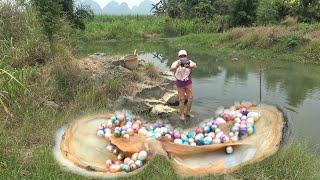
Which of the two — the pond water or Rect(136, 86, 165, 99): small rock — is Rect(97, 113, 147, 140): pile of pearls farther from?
the pond water

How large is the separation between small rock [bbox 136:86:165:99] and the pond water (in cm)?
84

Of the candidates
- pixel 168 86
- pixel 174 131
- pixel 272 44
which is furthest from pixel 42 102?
pixel 272 44

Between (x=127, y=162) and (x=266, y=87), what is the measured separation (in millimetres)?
6903

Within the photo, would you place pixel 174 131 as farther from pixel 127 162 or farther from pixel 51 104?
pixel 51 104

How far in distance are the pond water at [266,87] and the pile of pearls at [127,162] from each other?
3.00 metres

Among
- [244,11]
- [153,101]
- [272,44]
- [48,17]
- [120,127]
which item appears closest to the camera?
[120,127]

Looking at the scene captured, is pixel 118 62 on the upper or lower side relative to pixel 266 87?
upper

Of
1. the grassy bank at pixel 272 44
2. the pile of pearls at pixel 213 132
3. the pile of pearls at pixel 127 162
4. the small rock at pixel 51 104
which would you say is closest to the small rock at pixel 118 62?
the small rock at pixel 51 104

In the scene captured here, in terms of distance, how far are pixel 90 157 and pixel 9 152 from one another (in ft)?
3.67

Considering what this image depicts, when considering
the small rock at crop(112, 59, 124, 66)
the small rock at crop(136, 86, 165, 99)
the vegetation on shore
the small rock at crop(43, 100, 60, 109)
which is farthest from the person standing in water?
the small rock at crop(112, 59, 124, 66)

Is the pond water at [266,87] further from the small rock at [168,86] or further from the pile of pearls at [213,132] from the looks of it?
the pile of pearls at [213,132]

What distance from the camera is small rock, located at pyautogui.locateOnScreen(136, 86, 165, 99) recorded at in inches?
371

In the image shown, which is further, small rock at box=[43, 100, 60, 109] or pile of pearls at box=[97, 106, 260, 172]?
small rock at box=[43, 100, 60, 109]

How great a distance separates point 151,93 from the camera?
9.57 metres
